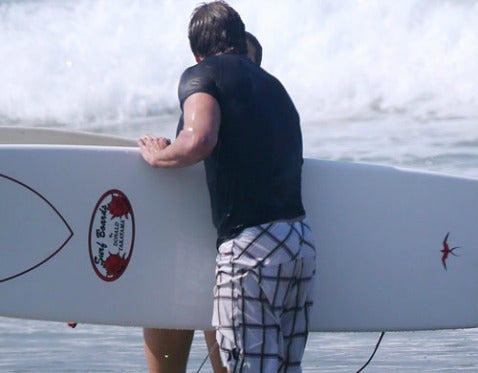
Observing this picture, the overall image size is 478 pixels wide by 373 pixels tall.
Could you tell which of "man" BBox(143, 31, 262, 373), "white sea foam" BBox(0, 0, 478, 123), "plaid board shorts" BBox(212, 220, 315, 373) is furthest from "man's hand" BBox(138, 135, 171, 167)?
"white sea foam" BBox(0, 0, 478, 123)

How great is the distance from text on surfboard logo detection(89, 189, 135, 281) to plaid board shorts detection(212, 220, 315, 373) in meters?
0.49

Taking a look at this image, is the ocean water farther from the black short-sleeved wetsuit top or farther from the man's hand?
the black short-sleeved wetsuit top

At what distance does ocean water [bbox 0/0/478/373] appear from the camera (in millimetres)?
11188

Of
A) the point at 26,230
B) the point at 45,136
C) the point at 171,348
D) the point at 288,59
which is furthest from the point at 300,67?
the point at 26,230

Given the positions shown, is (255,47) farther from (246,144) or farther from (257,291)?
(257,291)

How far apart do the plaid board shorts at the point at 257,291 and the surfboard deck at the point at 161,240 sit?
460 millimetres

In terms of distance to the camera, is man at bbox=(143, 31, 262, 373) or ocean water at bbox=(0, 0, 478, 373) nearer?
man at bbox=(143, 31, 262, 373)

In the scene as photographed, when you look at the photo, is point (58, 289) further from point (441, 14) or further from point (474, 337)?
point (441, 14)

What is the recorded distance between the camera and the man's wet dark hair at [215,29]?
11.6 ft

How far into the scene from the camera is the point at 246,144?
350 cm

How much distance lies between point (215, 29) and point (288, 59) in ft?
32.2

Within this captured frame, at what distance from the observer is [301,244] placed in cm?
358

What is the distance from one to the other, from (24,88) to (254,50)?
9.37m

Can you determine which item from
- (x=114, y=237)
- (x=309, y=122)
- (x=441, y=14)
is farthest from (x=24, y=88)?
(x=114, y=237)
